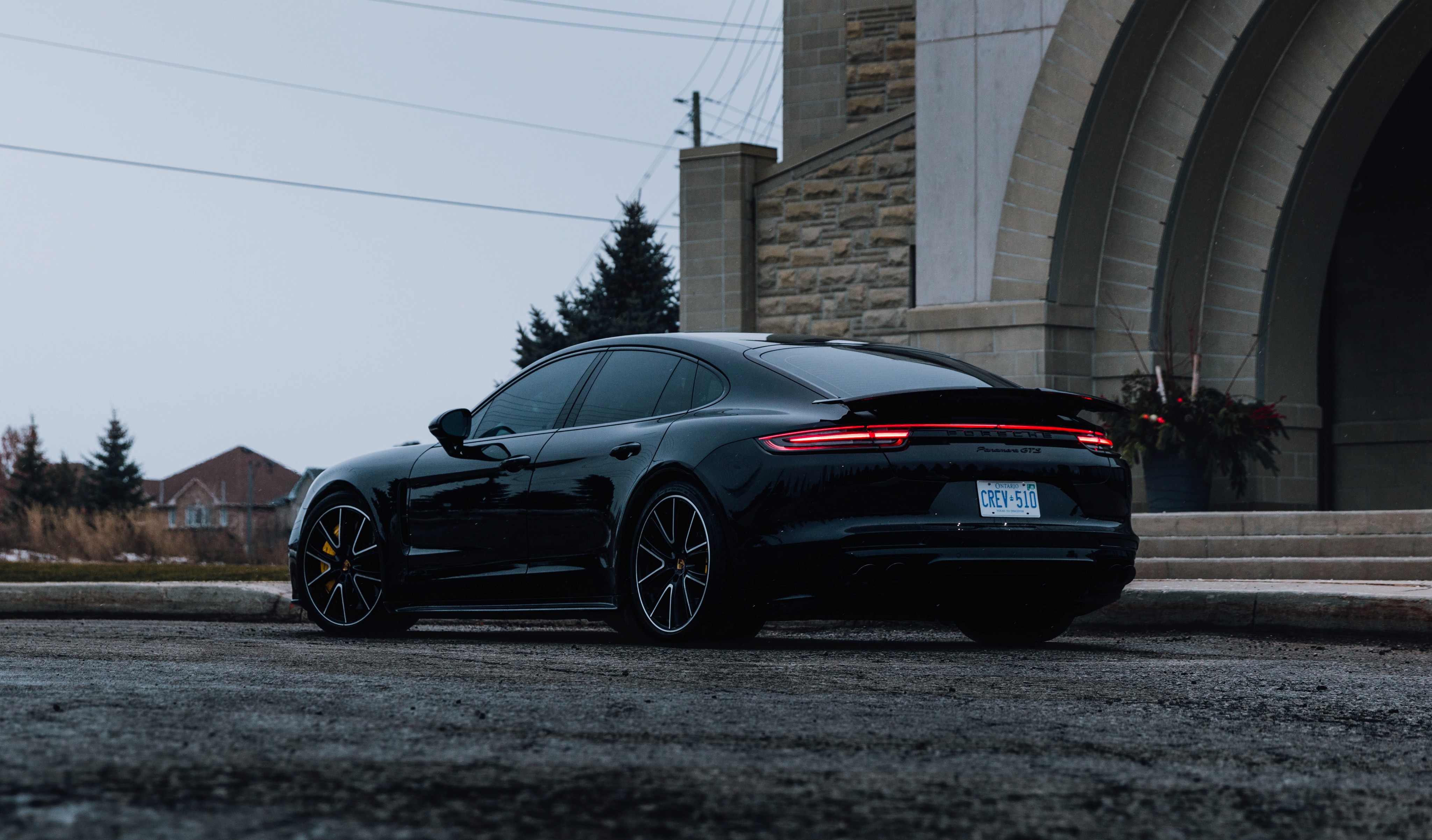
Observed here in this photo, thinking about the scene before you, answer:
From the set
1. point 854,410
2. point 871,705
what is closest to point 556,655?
point 854,410

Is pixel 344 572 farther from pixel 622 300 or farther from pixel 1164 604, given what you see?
pixel 622 300

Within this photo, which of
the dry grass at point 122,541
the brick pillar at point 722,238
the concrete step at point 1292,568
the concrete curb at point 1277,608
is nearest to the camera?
the concrete curb at point 1277,608

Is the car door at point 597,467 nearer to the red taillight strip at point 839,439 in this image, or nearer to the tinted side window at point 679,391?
the tinted side window at point 679,391

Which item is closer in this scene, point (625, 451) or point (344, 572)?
point (625, 451)

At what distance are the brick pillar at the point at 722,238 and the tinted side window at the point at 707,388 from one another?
1103cm

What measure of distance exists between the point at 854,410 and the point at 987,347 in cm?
996

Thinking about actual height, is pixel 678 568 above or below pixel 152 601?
above

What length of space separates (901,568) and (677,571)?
0.99 metres

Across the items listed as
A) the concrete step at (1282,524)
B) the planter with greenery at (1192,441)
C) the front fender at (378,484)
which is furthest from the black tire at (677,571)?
the planter with greenery at (1192,441)

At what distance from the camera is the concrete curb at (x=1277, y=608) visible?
27.5 feet

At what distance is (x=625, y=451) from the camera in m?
7.31

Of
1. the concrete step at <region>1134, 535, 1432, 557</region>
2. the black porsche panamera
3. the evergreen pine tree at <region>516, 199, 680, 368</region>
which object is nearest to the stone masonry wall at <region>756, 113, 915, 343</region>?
the concrete step at <region>1134, 535, 1432, 557</region>

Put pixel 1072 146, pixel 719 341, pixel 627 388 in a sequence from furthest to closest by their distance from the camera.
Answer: pixel 1072 146
pixel 627 388
pixel 719 341

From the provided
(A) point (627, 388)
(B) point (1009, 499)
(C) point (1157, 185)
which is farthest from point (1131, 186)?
(B) point (1009, 499)
